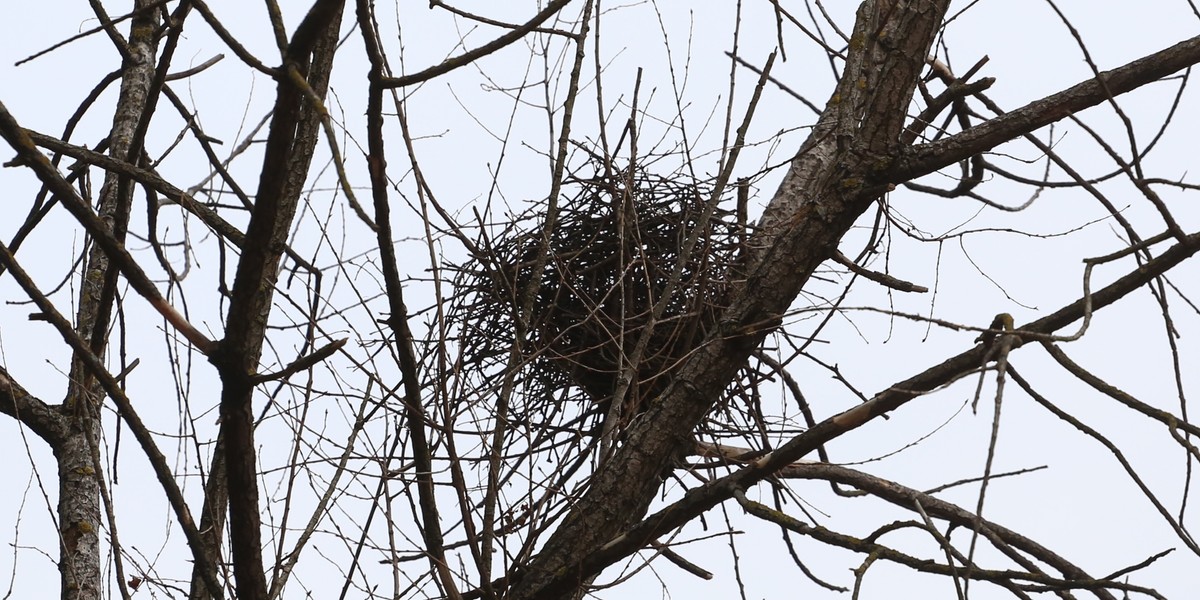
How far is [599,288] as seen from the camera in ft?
8.49

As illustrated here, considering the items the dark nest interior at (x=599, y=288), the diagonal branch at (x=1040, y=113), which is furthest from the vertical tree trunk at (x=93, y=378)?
the diagonal branch at (x=1040, y=113)

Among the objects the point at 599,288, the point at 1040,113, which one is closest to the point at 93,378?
the point at 599,288

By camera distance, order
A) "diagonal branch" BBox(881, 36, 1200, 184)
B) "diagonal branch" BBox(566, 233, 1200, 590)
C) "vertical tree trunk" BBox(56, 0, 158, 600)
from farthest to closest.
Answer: "vertical tree trunk" BBox(56, 0, 158, 600), "diagonal branch" BBox(881, 36, 1200, 184), "diagonal branch" BBox(566, 233, 1200, 590)

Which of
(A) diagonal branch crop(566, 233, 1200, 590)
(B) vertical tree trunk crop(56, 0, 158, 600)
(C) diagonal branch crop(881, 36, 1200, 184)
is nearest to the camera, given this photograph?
(A) diagonal branch crop(566, 233, 1200, 590)

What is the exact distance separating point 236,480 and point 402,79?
23.2 inches

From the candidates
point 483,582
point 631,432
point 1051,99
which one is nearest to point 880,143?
point 1051,99

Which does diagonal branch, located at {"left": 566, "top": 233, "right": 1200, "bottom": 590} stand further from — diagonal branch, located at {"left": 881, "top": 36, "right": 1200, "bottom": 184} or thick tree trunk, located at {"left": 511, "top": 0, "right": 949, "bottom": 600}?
diagonal branch, located at {"left": 881, "top": 36, "right": 1200, "bottom": 184}

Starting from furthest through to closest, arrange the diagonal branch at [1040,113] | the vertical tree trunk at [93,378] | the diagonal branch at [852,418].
A: the vertical tree trunk at [93,378]
the diagonal branch at [1040,113]
the diagonal branch at [852,418]

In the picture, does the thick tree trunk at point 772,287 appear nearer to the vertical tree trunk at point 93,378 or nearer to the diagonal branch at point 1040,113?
the diagonal branch at point 1040,113

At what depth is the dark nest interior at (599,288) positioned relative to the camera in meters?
2.47

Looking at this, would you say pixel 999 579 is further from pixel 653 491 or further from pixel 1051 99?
pixel 1051 99

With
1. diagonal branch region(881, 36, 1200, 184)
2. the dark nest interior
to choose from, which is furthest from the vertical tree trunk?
diagonal branch region(881, 36, 1200, 184)

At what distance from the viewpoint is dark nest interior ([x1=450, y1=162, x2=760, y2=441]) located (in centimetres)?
247

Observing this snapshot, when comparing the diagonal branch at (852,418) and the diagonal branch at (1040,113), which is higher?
the diagonal branch at (1040,113)
